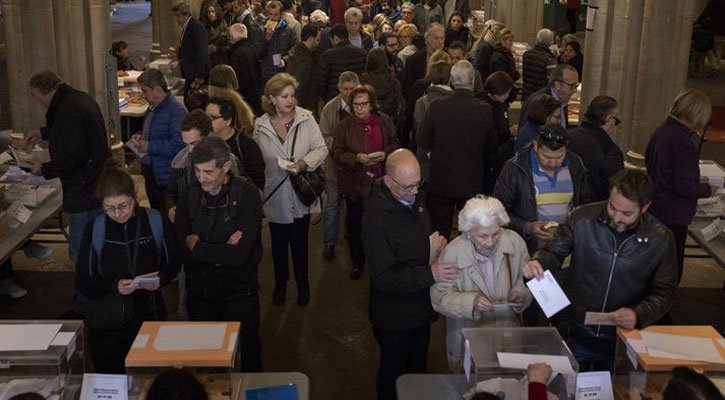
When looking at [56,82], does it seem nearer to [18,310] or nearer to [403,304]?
[18,310]

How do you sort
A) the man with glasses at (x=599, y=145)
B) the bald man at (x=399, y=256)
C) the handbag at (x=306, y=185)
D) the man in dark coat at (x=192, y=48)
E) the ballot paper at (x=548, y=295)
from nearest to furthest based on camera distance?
the ballot paper at (x=548, y=295) → the bald man at (x=399, y=256) → the man with glasses at (x=599, y=145) → the handbag at (x=306, y=185) → the man in dark coat at (x=192, y=48)

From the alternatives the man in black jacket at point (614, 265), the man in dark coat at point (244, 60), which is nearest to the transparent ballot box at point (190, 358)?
the man in black jacket at point (614, 265)

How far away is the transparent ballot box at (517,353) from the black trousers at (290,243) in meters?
2.62

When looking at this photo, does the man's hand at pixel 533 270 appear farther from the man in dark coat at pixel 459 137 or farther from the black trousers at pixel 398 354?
the man in dark coat at pixel 459 137

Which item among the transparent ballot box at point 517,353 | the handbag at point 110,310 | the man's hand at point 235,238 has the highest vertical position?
the man's hand at point 235,238

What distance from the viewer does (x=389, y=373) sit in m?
4.79

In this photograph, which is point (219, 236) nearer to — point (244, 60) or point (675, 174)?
point (675, 174)

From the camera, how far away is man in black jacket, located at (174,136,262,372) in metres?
4.75

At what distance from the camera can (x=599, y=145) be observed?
228 inches

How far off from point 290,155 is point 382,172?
94 centimetres

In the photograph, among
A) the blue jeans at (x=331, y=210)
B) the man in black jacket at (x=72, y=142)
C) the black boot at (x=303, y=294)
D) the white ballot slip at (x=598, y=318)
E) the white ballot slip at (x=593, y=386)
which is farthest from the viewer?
the blue jeans at (x=331, y=210)

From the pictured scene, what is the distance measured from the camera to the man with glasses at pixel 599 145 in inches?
227

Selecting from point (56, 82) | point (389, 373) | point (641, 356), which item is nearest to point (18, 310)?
point (56, 82)

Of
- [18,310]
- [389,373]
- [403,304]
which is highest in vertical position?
[403,304]
